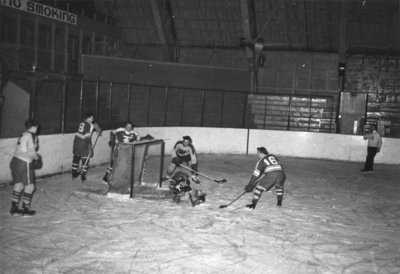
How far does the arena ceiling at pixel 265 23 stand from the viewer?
70.5ft

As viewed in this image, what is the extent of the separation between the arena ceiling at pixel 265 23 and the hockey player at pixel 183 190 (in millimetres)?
14324

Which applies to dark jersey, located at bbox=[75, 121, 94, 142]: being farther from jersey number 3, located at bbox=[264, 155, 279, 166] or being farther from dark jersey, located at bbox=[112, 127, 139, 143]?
jersey number 3, located at bbox=[264, 155, 279, 166]

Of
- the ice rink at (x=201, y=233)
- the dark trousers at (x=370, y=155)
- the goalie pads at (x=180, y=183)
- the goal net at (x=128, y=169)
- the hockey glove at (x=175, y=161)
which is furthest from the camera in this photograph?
the dark trousers at (x=370, y=155)

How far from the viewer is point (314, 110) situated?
74.6ft

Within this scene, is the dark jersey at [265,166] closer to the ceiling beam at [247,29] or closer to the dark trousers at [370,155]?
the dark trousers at [370,155]

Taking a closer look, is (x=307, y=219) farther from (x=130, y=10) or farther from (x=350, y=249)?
(x=130, y=10)

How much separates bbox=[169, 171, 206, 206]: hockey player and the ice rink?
0.19m

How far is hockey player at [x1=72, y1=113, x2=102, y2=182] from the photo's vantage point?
1141cm

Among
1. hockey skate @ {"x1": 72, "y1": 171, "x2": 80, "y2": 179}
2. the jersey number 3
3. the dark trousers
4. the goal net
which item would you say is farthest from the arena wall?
the jersey number 3

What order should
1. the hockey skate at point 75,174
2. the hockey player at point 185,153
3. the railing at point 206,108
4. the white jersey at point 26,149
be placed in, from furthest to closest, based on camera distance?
the railing at point 206,108 < the hockey skate at point 75,174 < the hockey player at point 185,153 < the white jersey at point 26,149

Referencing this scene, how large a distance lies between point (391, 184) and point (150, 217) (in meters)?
8.71

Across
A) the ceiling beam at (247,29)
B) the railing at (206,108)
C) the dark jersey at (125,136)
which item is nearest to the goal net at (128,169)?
the dark jersey at (125,136)

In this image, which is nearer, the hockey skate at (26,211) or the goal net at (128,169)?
the hockey skate at (26,211)

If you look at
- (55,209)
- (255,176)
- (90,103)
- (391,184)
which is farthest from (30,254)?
(90,103)
